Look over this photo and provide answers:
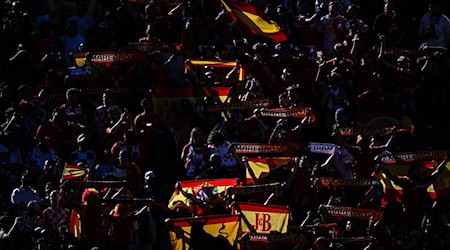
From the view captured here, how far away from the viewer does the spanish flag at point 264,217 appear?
97.3 ft

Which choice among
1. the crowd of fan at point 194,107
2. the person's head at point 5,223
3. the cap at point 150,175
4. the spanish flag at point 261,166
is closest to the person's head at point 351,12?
the crowd of fan at point 194,107

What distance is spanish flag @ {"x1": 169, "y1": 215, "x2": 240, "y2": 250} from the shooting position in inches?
1161

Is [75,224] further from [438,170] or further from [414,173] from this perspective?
[438,170]

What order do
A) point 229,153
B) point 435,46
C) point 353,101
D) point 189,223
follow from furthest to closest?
point 435,46, point 353,101, point 229,153, point 189,223

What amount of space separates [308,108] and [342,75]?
2217 millimetres

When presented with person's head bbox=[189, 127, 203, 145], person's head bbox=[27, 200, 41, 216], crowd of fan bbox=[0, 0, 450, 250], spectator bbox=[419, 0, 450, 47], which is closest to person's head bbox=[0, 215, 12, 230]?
crowd of fan bbox=[0, 0, 450, 250]

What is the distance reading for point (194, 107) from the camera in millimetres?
33625

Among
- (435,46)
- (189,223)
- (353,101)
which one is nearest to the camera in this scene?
(189,223)

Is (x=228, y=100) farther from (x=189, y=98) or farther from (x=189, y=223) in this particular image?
(x=189, y=223)

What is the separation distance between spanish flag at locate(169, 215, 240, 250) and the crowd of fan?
72 centimetres

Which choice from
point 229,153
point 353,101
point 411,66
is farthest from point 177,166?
point 411,66

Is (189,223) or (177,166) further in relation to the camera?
(177,166)

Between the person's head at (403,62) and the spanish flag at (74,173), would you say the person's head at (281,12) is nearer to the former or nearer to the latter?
the person's head at (403,62)

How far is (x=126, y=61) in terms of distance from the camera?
33.5 metres
